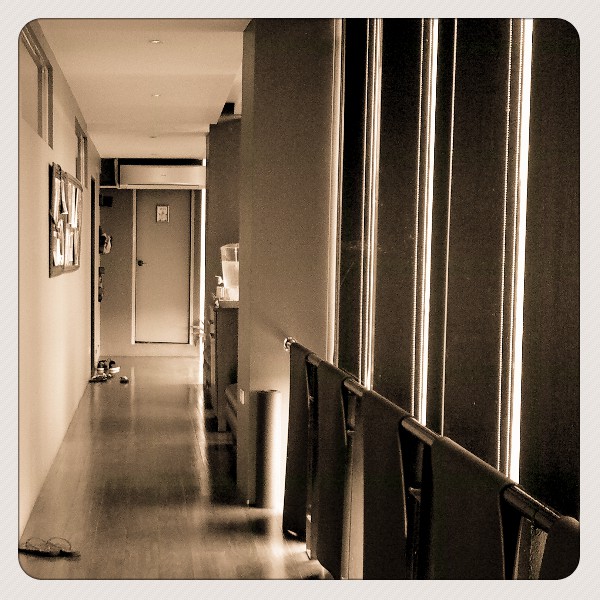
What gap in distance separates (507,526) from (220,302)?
6.91 feet

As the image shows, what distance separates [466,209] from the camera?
1.68 metres

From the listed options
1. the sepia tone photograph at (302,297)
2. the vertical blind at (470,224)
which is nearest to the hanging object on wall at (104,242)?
the sepia tone photograph at (302,297)

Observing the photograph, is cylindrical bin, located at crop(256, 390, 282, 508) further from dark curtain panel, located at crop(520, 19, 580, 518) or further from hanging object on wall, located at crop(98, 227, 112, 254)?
dark curtain panel, located at crop(520, 19, 580, 518)

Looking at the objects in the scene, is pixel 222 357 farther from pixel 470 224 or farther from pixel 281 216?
pixel 470 224

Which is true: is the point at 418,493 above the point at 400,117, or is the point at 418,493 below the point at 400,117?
below

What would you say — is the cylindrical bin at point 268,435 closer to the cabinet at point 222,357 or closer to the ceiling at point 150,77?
the cabinet at point 222,357

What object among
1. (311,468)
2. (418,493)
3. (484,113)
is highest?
(484,113)

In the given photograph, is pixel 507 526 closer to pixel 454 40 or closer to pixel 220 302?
pixel 454 40

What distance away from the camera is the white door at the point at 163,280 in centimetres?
234

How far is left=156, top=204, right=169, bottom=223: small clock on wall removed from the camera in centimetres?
242

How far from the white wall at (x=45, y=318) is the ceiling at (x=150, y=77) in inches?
2.8

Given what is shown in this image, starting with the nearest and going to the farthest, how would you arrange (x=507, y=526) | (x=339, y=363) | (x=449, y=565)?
(x=507, y=526), (x=449, y=565), (x=339, y=363)

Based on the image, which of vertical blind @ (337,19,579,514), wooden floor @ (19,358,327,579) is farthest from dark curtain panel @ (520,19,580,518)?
wooden floor @ (19,358,327,579)

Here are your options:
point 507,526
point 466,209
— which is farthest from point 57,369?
point 507,526
